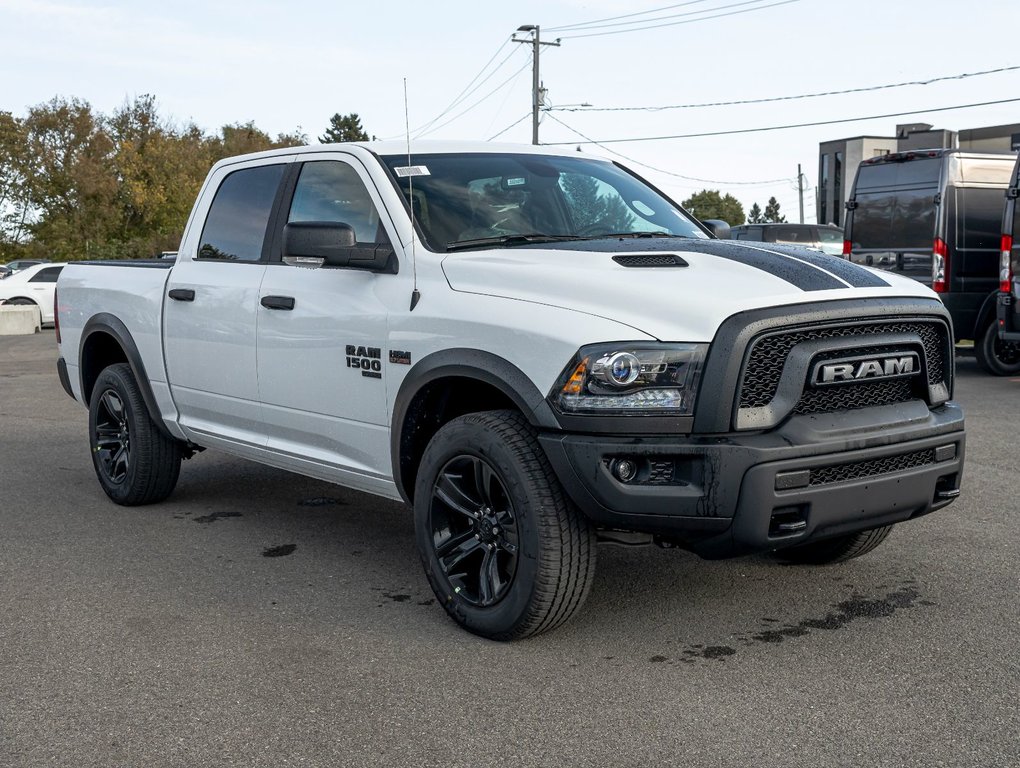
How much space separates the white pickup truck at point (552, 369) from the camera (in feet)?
12.7

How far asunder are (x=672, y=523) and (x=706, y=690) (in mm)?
549

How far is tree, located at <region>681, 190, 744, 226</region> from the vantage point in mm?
113375

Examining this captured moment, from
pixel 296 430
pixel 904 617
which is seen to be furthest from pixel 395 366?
pixel 904 617

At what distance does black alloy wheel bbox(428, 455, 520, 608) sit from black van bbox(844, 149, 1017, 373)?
9.78m

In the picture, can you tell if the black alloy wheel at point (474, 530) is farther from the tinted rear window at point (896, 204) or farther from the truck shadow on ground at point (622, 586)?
the tinted rear window at point (896, 204)

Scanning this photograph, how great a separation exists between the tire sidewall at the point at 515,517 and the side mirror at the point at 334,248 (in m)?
0.82

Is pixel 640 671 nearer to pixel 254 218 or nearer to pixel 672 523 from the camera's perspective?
pixel 672 523

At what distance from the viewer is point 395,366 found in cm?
471

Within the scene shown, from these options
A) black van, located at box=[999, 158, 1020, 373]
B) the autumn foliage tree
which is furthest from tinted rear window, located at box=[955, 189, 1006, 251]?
the autumn foliage tree

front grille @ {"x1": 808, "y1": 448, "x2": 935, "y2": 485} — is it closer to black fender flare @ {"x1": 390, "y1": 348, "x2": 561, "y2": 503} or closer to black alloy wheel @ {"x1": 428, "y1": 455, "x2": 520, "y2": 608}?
black fender flare @ {"x1": 390, "y1": 348, "x2": 561, "y2": 503}

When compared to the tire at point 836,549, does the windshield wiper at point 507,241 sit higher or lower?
higher

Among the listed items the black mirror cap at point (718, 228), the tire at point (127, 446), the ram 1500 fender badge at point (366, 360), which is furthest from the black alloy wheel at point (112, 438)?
the black mirror cap at point (718, 228)

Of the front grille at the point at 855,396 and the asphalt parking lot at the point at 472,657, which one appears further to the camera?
the front grille at the point at 855,396

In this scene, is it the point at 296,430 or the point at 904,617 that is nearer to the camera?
the point at 904,617
